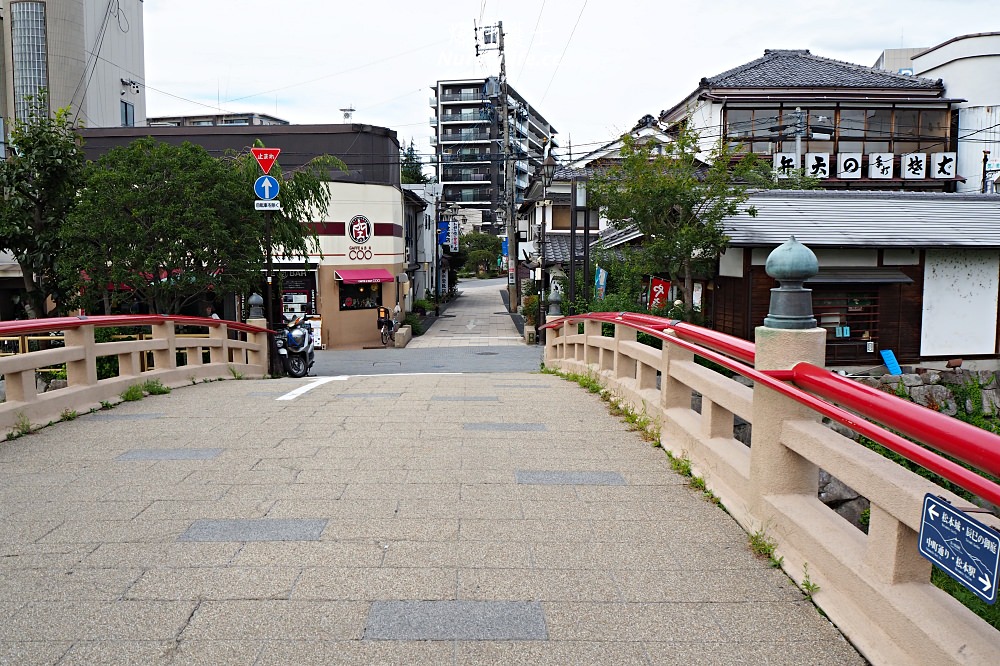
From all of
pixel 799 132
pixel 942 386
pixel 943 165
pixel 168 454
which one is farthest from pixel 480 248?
pixel 168 454

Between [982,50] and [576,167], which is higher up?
[982,50]

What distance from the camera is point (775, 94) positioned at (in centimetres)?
3156

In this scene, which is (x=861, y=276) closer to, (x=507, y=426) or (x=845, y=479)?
(x=507, y=426)

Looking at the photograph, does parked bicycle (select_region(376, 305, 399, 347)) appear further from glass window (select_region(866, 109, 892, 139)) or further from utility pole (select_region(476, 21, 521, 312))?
glass window (select_region(866, 109, 892, 139))

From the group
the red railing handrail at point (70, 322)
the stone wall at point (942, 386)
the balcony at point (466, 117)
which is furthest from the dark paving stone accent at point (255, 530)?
the balcony at point (466, 117)

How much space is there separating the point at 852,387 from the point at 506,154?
29.3 meters

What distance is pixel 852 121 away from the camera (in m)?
31.9

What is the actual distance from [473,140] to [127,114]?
158ft

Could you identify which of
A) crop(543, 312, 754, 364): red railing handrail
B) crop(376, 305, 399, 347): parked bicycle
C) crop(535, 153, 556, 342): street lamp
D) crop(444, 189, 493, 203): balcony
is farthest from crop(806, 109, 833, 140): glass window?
crop(444, 189, 493, 203): balcony

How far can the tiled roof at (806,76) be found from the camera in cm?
3166

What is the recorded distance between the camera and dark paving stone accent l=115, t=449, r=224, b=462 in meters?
6.00

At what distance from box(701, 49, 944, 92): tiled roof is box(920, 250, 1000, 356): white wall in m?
15.5

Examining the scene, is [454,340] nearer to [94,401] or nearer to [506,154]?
[506,154]

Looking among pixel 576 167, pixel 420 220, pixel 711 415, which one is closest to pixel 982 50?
pixel 576 167
